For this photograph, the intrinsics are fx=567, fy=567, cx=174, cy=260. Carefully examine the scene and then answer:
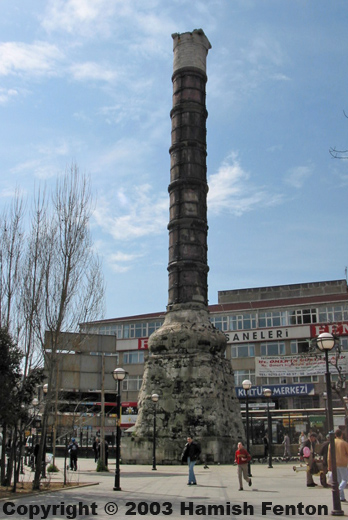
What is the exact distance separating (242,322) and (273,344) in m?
3.67

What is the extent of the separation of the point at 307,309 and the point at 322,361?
24.0ft

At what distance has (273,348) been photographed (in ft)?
150

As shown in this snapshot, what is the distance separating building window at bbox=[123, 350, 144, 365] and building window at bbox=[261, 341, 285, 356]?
446 inches

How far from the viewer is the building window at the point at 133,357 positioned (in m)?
50.9

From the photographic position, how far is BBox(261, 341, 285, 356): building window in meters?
45.2

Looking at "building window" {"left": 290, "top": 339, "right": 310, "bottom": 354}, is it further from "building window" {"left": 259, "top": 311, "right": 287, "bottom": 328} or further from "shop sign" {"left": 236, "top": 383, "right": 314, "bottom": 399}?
"shop sign" {"left": 236, "top": 383, "right": 314, "bottom": 399}

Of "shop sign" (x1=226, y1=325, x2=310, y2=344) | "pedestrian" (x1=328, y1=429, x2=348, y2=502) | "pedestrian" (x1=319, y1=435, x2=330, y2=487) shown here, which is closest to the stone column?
"pedestrian" (x1=319, y1=435, x2=330, y2=487)

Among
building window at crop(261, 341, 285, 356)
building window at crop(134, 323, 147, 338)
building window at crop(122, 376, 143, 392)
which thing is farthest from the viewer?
building window at crop(134, 323, 147, 338)

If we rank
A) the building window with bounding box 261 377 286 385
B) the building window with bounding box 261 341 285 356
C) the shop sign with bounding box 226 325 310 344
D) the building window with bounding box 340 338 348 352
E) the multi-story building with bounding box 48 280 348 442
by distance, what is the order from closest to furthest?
the multi-story building with bounding box 48 280 348 442 → the building window with bounding box 340 338 348 352 → the building window with bounding box 261 377 286 385 → the shop sign with bounding box 226 325 310 344 → the building window with bounding box 261 341 285 356

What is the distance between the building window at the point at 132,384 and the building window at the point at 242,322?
9.37 m

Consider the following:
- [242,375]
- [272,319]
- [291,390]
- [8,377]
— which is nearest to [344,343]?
[291,390]

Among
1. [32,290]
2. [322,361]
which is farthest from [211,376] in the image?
[322,361]

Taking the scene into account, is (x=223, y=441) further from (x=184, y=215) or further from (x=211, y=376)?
(x=184, y=215)

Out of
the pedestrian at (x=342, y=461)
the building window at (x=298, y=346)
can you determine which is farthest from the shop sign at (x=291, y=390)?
the pedestrian at (x=342, y=461)
